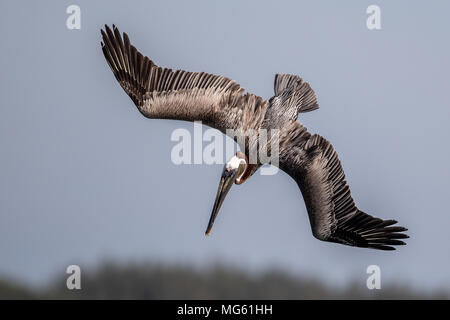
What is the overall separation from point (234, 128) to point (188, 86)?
3.15ft

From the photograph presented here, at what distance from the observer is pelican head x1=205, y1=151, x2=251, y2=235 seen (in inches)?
558

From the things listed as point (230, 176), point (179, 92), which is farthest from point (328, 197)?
point (179, 92)

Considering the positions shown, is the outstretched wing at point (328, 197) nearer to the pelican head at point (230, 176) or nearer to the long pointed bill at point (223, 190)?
the pelican head at point (230, 176)

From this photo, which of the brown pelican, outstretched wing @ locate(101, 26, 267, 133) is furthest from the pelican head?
outstretched wing @ locate(101, 26, 267, 133)

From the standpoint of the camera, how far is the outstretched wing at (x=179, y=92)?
13.5 m

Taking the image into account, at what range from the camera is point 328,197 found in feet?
45.5

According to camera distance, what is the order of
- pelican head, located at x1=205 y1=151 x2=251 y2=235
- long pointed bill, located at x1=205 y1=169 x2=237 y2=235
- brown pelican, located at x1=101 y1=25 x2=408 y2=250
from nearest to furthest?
brown pelican, located at x1=101 y1=25 x2=408 y2=250
pelican head, located at x1=205 y1=151 x2=251 y2=235
long pointed bill, located at x1=205 y1=169 x2=237 y2=235

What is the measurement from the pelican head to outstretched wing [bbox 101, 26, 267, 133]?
66 cm

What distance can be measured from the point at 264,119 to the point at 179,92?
1.33 metres

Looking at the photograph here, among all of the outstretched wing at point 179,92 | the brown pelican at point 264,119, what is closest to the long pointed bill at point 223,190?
the brown pelican at point 264,119

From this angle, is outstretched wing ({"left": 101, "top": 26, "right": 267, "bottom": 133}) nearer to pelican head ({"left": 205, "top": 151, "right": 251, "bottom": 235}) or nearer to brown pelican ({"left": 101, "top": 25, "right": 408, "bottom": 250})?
brown pelican ({"left": 101, "top": 25, "right": 408, "bottom": 250})

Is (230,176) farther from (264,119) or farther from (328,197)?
(328,197)
